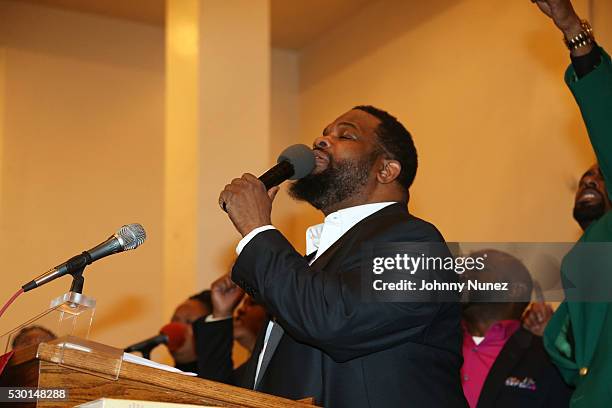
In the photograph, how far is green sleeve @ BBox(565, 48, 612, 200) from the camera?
236 centimetres

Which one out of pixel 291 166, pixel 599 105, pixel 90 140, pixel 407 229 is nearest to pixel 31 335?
pixel 291 166

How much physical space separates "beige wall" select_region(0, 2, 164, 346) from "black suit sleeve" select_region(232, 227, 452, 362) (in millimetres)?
2518

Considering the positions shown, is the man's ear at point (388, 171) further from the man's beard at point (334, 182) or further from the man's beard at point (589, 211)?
the man's beard at point (589, 211)

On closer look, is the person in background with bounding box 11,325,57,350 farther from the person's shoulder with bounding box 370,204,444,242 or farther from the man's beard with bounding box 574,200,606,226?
the man's beard with bounding box 574,200,606,226

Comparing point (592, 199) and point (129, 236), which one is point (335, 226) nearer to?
point (129, 236)

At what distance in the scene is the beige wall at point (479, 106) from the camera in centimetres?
487

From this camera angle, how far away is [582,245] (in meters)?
2.67

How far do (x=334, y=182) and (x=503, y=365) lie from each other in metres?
1.12

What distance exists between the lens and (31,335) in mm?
1874

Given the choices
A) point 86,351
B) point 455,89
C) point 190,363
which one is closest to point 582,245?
point 86,351

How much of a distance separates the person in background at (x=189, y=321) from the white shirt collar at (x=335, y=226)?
178 centimetres

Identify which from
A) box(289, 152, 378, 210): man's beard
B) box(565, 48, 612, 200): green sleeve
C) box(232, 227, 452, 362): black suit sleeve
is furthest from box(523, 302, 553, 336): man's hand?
box(232, 227, 452, 362): black suit sleeve

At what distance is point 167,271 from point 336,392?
9.86 ft

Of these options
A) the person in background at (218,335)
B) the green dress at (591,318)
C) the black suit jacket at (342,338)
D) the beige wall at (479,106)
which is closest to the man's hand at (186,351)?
the person in background at (218,335)
